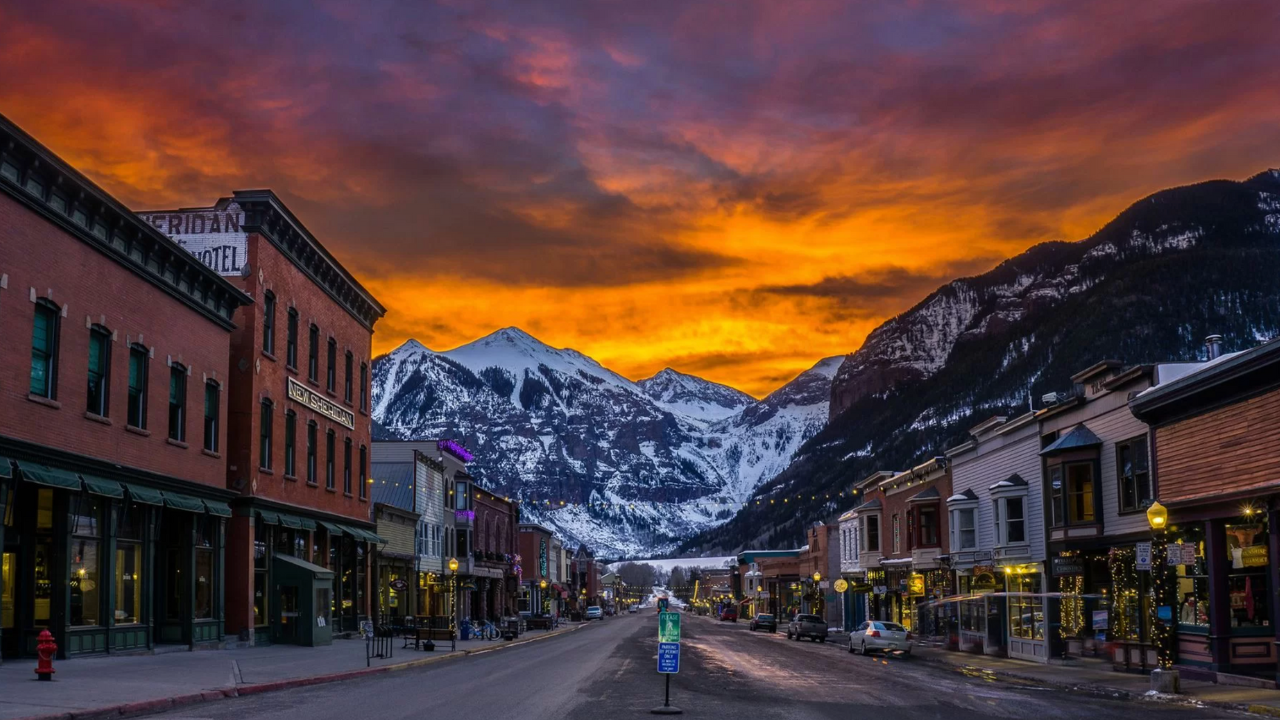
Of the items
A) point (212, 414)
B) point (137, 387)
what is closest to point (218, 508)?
point (212, 414)

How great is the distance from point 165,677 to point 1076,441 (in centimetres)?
2802

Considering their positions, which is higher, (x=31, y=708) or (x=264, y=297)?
(x=264, y=297)

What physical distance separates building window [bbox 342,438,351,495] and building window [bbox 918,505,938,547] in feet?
92.4

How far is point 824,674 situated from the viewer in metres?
32.9

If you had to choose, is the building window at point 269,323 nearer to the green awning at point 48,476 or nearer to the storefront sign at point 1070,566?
the green awning at point 48,476

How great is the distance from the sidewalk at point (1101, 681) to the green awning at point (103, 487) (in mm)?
24567

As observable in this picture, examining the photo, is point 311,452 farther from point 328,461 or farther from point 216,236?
point 216,236

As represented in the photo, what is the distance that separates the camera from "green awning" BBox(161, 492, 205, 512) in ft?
115

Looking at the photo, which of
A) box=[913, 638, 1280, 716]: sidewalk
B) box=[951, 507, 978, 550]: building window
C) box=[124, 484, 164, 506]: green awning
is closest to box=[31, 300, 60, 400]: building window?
box=[124, 484, 164, 506]: green awning

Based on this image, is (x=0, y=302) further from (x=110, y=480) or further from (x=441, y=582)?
(x=441, y=582)

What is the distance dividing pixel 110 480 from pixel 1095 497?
29.4 m

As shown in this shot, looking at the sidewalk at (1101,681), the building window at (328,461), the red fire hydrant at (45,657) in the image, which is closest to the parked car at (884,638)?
the sidewalk at (1101,681)

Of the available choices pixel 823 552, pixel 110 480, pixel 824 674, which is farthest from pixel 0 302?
pixel 823 552

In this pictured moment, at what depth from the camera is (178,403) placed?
37062mm
